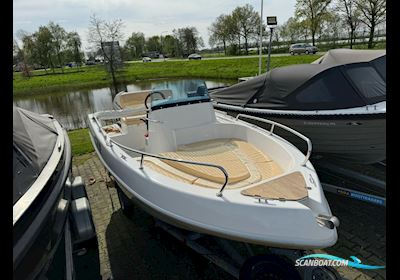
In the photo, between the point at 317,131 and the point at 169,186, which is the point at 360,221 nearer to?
the point at 317,131

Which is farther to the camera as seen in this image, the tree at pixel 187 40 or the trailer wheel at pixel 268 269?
the tree at pixel 187 40

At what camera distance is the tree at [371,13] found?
20.3 metres

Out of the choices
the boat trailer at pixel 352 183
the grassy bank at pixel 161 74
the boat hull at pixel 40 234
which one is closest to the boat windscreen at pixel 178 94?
the boat hull at pixel 40 234

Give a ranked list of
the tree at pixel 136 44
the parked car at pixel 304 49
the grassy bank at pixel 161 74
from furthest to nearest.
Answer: the tree at pixel 136 44
the parked car at pixel 304 49
the grassy bank at pixel 161 74

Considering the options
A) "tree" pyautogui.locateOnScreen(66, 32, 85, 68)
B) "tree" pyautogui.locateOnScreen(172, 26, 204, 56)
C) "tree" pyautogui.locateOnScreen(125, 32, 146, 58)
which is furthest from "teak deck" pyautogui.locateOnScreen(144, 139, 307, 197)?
"tree" pyautogui.locateOnScreen(125, 32, 146, 58)

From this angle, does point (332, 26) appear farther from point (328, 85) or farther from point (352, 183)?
point (352, 183)

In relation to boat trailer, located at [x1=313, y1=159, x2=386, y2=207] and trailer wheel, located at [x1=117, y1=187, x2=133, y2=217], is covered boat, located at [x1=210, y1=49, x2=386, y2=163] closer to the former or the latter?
boat trailer, located at [x1=313, y1=159, x2=386, y2=207]

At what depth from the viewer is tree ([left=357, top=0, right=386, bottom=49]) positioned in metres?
20.3

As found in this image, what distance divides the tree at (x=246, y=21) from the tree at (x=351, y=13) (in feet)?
41.8

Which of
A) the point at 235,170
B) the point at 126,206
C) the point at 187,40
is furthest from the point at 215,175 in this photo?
the point at 187,40

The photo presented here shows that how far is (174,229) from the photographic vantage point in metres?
3.02

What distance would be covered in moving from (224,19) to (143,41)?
74.7ft

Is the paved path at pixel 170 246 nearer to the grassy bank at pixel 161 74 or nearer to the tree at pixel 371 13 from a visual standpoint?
the grassy bank at pixel 161 74
